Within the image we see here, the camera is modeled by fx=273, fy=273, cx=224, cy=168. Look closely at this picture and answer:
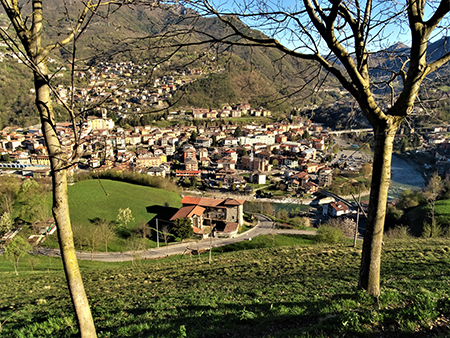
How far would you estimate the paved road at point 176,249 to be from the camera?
1789 centimetres

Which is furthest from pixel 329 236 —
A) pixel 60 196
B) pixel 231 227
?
pixel 60 196

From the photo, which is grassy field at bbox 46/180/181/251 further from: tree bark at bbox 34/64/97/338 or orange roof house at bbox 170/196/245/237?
tree bark at bbox 34/64/97/338

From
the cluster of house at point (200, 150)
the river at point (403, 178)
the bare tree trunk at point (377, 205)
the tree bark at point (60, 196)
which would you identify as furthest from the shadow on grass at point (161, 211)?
the river at point (403, 178)

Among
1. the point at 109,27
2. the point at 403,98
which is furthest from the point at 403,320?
the point at 109,27

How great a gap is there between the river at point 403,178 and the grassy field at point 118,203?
98.4 ft

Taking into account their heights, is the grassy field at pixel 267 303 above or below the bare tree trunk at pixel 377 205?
below

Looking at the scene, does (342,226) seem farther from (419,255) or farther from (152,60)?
(152,60)

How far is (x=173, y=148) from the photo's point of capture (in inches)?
2317

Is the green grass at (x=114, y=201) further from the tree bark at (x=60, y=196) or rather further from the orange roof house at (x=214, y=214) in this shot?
the tree bark at (x=60, y=196)

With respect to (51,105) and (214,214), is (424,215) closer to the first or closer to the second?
(214,214)

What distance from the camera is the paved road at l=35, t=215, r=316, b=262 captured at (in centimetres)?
1789

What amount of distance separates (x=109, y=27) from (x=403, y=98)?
9.42 ft

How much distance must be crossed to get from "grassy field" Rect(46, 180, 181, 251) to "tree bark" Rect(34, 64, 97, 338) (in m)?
19.2

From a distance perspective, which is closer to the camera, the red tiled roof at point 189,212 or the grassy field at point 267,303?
the grassy field at point 267,303
